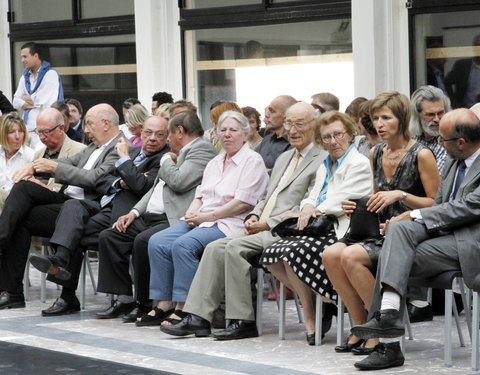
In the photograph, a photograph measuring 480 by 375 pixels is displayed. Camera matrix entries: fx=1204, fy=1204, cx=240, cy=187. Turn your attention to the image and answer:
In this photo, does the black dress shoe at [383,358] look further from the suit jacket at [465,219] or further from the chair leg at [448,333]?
the suit jacket at [465,219]

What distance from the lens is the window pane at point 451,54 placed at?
1073cm

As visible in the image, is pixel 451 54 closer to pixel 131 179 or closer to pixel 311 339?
pixel 131 179

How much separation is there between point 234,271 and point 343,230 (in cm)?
79

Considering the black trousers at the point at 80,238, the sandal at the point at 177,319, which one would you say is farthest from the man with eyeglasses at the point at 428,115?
the black trousers at the point at 80,238

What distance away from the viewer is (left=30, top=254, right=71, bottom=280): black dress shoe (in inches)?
348

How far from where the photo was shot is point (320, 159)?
8.04 meters

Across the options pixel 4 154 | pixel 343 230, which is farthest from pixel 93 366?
pixel 4 154

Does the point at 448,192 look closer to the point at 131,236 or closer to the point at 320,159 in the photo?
the point at 320,159

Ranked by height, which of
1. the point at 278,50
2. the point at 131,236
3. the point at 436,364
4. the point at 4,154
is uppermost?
the point at 278,50

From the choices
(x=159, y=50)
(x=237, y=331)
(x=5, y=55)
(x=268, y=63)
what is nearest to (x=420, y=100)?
(x=237, y=331)

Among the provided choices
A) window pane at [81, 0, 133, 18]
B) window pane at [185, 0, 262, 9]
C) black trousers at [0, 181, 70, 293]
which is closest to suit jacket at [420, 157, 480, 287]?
black trousers at [0, 181, 70, 293]

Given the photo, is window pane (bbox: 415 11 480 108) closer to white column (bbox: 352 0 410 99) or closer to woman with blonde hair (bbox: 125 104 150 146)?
white column (bbox: 352 0 410 99)

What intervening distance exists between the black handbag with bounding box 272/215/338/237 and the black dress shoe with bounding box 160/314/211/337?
799mm

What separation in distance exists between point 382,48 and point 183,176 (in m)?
3.29
